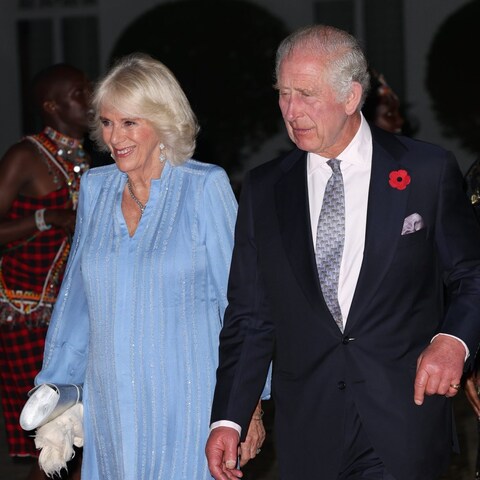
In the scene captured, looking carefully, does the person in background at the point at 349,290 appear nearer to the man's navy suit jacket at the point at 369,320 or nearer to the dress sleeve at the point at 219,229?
the man's navy suit jacket at the point at 369,320

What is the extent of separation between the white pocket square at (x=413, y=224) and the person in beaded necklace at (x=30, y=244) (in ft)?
9.83

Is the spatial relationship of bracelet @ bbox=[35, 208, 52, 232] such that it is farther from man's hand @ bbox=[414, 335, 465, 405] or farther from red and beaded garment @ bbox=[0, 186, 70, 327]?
man's hand @ bbox=[414, 335, 465, 405]

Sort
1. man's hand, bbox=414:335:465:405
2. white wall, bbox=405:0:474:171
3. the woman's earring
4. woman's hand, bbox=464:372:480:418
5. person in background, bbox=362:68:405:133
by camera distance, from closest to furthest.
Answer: man's hand, bbox=414:335:465:405
the woman's earring
woman's hand, bbox=464:372:480:418
person in background, bbox=362:68:405:133
white wall, bbox=405:0:474:171

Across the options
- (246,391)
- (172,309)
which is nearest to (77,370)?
(172,309)

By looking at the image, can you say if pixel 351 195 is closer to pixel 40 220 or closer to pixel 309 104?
pixel 309 104

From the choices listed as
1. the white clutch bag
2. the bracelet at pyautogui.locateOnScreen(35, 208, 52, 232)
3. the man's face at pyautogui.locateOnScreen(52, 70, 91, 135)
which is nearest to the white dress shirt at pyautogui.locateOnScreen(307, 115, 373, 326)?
the white clutch bag

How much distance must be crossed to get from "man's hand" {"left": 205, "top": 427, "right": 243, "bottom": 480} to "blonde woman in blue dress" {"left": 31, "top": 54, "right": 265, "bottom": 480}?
12.3 inches

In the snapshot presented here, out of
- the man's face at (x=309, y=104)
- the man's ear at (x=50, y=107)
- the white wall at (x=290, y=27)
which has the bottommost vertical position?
the white wall at (x=290, y=27)

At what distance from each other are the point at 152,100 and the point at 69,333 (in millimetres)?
945

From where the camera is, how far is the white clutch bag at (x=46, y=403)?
4.59 meters

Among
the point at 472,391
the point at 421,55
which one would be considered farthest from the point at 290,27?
the point at 472,391

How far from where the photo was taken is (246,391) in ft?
14.4

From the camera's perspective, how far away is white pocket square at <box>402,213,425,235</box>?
13.7 feet

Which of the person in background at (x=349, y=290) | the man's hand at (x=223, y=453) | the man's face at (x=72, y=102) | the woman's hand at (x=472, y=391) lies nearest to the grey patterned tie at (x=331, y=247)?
the person in background at (x=349, y=290)
